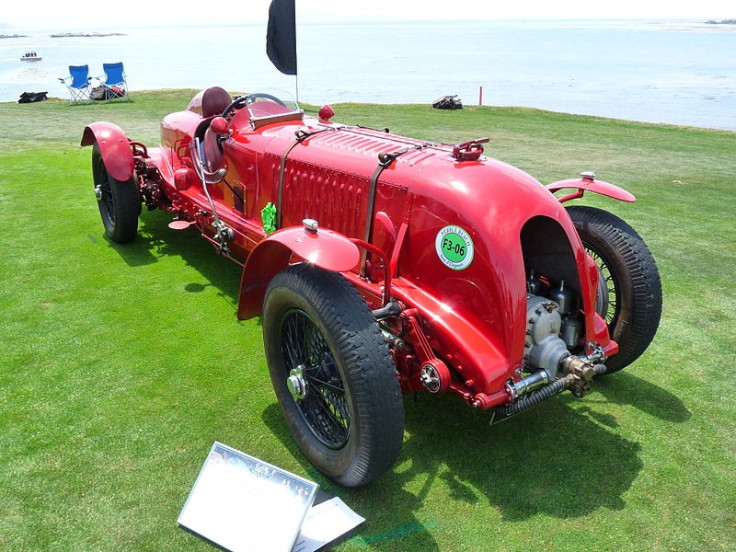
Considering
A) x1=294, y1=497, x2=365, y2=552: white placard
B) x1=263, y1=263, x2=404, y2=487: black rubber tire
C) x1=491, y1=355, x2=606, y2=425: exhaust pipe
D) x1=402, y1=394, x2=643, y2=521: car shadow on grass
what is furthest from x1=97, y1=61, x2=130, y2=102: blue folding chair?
x1=491, y1=355, x2=606, y2=425: exhaust pipe

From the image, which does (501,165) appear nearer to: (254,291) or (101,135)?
(254,291)

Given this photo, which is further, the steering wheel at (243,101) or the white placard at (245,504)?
the steering wheel at (243,101)

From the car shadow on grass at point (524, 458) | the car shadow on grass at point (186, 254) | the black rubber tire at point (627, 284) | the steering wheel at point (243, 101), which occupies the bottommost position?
the car shadow on grass at point (524, 458)

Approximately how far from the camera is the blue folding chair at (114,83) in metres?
18.9

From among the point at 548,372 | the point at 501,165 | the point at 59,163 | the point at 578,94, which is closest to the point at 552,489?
the point at 548,372

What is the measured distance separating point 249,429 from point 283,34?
3.68 m

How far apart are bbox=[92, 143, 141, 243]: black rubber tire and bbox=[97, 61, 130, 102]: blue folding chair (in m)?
13.8

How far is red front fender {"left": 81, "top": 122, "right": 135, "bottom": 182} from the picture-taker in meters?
5.85

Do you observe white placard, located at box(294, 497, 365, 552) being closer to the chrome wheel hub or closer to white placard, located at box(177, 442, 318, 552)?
white placard, located at box(177, 442, 318, 552)

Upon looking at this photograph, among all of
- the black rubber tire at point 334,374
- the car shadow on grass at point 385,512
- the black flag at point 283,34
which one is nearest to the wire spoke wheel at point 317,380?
the black rubber tire at point 334,374

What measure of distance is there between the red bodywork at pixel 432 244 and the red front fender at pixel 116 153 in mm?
2017

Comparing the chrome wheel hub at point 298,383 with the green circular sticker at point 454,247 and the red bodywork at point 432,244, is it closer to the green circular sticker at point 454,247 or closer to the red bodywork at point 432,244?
the red bodywork at point 432,244

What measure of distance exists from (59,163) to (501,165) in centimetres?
899

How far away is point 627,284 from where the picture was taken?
11.9 feet
